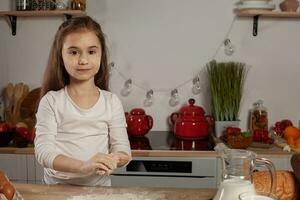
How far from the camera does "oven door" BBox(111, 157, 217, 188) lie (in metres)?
2.09

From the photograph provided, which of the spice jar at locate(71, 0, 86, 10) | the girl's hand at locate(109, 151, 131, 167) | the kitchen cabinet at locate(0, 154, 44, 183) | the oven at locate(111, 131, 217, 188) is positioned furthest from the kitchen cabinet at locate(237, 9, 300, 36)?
the girl's hand at locate(109, 151, 131, 167)

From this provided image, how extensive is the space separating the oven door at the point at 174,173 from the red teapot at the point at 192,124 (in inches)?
9.2

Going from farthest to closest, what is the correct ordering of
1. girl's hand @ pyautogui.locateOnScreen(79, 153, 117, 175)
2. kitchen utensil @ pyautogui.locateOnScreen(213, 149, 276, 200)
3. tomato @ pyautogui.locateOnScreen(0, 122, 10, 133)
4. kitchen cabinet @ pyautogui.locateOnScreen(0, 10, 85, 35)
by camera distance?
kitchen cabinet @ pyautogui.locateOnScreen(0, 10, 85, 35) < tomato @ pyautogui.locateOnScreen(0, 122, 10, 133) < girl's hand @ pyautogui.locateOnScreen(79, 153, 117, 175) < kitchen utensil @ pyautogui.locateOnScreen(213, 149, 276, 200)

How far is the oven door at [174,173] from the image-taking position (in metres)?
2.09

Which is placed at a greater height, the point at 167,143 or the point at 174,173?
the point at 167,143

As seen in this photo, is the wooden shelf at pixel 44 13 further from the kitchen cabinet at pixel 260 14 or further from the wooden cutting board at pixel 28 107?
the kitchen cabinet at pixel 260 14

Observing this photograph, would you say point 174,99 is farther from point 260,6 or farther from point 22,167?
point 22,167

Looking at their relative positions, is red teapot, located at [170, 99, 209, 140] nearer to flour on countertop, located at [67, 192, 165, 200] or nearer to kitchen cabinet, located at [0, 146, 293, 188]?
kitchen cabinet, located at [0, 146, 293, 188]

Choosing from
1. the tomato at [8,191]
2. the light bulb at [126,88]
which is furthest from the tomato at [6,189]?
the light bulb at [126,88]

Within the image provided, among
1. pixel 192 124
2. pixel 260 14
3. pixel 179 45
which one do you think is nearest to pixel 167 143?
pixel 192 124

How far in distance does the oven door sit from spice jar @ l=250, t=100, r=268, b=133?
494 mm

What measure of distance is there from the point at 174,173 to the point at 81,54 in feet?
3.58

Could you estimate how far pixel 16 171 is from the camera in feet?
7.17

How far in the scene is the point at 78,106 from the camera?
4.17 ft
